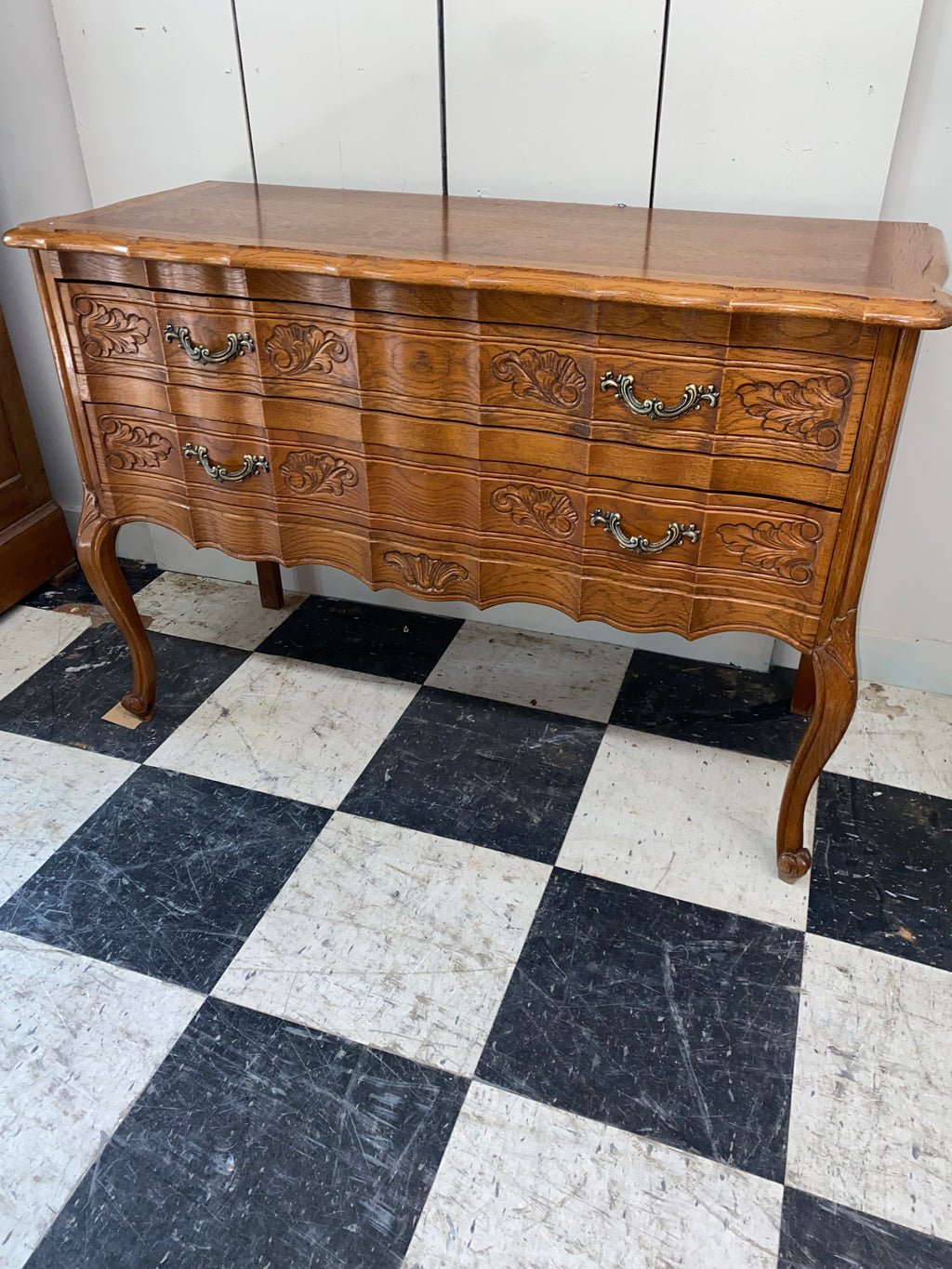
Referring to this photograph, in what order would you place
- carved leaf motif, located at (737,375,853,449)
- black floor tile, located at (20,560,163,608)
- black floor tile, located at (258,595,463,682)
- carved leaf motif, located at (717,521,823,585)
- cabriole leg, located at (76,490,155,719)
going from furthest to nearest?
1. black floor tile, located at (20,560,163,608)
2. black floor tile, located at (258,595,463,682)
3. cabriole leg, located at (76,490,155,719)
4. carved leaf motif, located at (717,521,823,585)
5. carved leaf motif, located at (737,375,853,449)

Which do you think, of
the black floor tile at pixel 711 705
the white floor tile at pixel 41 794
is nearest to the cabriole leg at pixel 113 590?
the white floor tile at pixel 41 794

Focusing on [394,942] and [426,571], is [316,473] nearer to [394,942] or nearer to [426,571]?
[426,571]

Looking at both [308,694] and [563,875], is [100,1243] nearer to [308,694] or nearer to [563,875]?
[563,875]

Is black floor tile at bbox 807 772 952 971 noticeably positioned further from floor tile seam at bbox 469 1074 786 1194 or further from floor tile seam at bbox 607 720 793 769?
floor tile seam at bbox 469 1074 786 1194

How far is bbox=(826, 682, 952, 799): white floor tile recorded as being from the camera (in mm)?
1809

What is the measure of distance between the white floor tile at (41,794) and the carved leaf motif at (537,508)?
92cm

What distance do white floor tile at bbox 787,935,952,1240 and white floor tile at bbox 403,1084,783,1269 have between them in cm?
10

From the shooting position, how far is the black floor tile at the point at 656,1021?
125 cm

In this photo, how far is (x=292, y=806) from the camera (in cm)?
174

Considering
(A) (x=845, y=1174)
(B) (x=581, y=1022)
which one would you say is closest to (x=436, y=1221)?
(B) (x=581, y=1022)

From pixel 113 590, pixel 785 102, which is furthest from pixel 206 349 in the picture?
pixel 785 102

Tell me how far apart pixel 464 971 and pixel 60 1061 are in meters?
0.58

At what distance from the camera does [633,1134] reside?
122 cm

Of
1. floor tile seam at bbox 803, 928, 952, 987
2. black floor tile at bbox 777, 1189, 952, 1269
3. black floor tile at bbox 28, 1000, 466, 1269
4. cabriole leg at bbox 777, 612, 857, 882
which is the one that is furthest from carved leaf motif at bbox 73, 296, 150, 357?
black floor tile at bbox 777, 1189, 952, 1269
